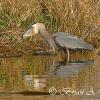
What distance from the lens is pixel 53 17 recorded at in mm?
12977

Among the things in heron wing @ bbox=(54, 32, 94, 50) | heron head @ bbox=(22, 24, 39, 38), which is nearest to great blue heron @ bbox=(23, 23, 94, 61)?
heron wing @ bbox=(54, 32, 94, 50)

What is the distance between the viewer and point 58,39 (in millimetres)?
11781

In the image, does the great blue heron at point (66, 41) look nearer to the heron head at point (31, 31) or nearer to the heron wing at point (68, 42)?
the heron wing at point (68, 42)

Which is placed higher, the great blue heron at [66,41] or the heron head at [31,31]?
the heron head at [31,31]

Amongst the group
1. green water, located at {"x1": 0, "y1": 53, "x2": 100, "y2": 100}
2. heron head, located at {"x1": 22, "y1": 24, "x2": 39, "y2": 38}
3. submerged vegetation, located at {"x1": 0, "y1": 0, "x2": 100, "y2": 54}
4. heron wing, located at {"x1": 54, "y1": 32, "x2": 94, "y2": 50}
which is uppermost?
submerged vegetation, located at {"x1": 0, "y1": 0, "x2": 100, "y2": 54}

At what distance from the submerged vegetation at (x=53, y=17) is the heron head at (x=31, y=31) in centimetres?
16

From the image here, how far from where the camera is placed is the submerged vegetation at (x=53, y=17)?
12531mm

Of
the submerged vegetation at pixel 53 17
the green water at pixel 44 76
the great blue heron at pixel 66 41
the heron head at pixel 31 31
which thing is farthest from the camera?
the submerged vegetation at pixel 53 17

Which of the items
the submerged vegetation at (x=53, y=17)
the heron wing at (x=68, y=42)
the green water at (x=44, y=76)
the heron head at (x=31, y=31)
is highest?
the submerged vegetation at (x=53, y=17)

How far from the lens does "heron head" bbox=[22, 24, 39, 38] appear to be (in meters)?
12.2

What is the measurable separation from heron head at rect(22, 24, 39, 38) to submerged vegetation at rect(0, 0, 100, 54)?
160mm

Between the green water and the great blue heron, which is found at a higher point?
the great blue heron

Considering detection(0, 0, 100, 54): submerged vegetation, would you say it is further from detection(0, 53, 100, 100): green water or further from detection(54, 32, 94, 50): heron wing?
detection(0, 53, 100, 100): green water

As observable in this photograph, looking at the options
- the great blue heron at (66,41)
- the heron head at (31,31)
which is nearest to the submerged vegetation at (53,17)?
the heron head at (31,31)
